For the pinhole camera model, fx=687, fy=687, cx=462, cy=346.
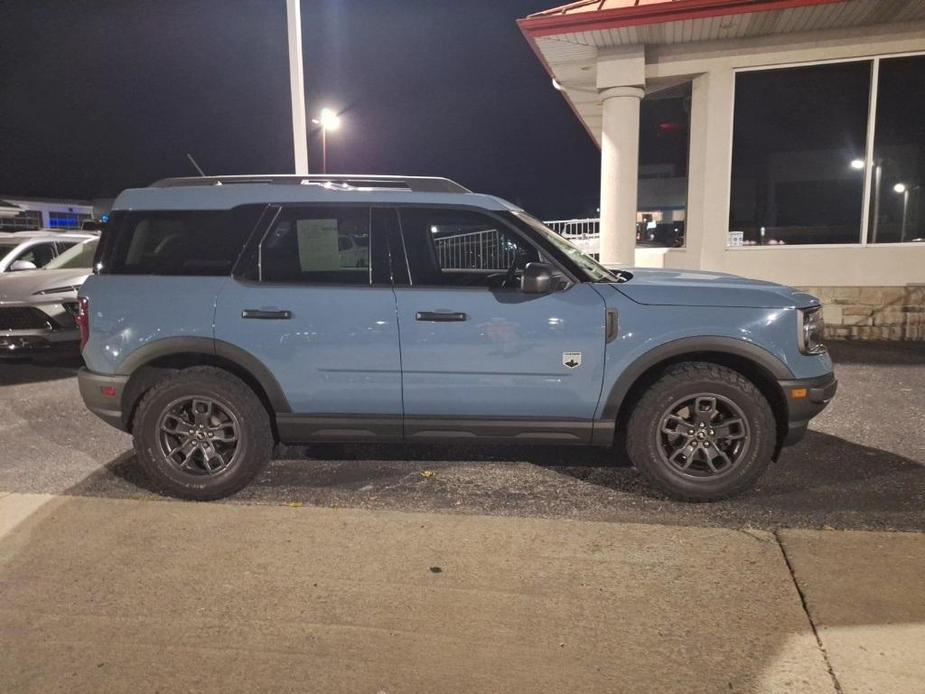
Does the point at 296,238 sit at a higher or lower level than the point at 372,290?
higher

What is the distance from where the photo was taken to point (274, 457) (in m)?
5.06

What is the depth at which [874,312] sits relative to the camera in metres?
9.08

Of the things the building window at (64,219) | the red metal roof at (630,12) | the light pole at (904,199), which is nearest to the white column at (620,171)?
the red metal roof at (630,12)

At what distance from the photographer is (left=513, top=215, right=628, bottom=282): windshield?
4.15 meters

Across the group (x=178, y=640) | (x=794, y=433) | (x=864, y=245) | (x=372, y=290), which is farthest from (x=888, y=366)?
(x=178, y=640)

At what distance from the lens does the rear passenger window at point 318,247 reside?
13.7 feet

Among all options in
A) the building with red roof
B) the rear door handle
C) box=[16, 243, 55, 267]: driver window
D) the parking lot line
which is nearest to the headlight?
the rear door handle

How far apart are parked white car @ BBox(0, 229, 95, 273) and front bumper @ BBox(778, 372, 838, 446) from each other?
9.17 metres

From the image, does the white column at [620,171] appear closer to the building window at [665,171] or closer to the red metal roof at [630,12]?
the building window at [665,171]

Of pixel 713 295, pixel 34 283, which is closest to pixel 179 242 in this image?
pixel 713 295

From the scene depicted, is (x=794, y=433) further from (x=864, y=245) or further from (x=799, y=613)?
(x=864, y=245)

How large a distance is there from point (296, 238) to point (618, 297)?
77.8 inches

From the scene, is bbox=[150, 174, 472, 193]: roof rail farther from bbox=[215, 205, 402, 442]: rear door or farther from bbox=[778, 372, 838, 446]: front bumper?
bbox=[778, 372, 838, 446]: front bumper

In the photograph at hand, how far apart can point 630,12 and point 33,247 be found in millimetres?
8586
